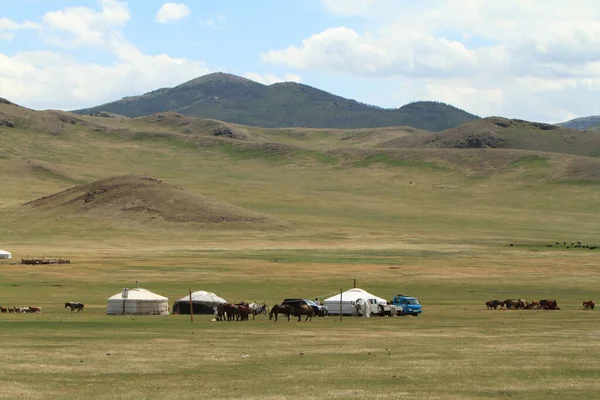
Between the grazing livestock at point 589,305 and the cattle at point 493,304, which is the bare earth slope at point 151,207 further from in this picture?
the grazing livestock at point 589,305

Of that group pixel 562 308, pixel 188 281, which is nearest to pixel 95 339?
pixel 562 308

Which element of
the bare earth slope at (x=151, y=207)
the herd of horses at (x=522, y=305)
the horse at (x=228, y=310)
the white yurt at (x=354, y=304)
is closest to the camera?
the horse at (x=228, y=310)

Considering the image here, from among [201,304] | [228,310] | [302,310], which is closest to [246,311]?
[228,310]

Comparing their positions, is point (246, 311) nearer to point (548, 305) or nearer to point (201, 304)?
point (201, 304)

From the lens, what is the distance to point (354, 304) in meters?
65.2

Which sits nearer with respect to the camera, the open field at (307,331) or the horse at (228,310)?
the open field at (307,331)

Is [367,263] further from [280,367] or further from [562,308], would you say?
[280,367]

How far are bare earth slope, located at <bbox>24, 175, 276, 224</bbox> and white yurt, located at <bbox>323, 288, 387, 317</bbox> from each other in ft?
382

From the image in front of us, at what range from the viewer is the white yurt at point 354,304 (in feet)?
213

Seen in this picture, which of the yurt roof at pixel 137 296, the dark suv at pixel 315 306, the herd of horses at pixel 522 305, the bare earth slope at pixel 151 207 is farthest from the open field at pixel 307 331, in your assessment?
the bare earth slope at pixel 151 207

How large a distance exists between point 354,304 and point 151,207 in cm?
12892

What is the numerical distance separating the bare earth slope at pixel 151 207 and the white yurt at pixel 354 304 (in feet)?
382

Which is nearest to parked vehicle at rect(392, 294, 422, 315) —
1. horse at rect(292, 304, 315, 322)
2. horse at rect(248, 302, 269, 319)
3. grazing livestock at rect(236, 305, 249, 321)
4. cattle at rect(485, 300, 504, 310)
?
cattle at rect(485, 300, 504, 310)

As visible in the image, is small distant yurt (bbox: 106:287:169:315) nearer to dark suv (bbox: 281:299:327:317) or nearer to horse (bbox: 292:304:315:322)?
dark suv (bbox: 281:299:327:317)
